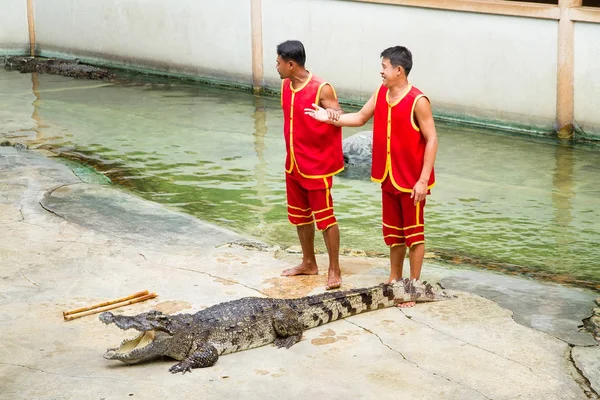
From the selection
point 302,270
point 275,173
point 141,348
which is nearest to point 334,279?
point 302,270

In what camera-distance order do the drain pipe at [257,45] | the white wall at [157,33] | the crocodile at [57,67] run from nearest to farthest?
the drain pipe at [257,45] < the white wall at [157,33] < the crocodile at [57,67]

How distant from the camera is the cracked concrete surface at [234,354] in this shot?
5.34 meters

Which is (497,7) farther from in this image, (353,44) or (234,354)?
(234,354)

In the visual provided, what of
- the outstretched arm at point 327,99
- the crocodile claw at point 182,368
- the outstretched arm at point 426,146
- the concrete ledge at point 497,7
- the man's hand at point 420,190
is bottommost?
the crocodile claw at point 182,368

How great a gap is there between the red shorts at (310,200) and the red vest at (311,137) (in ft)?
0.22

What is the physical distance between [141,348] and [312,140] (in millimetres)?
2129

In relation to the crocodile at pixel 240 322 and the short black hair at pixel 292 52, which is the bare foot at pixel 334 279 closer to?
the crocodile at pixel 240 322

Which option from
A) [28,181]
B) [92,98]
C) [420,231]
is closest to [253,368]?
[420,231]

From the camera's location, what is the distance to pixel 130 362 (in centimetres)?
564

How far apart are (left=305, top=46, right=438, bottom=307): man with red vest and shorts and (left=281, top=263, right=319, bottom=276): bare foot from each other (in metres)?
0.82

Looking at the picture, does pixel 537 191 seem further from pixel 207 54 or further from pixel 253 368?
pixel 207 54

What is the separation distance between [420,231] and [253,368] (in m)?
1.70

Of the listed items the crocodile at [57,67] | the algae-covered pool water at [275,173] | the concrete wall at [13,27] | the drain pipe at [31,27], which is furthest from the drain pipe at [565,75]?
the concrete wall at [13,27]

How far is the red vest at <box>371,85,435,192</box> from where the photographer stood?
6.46 meters
